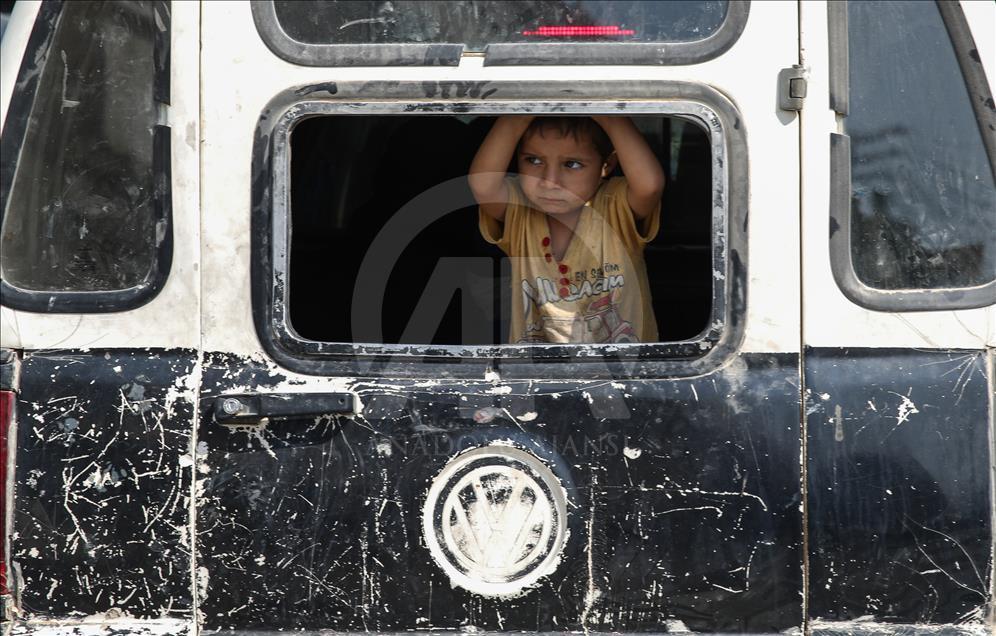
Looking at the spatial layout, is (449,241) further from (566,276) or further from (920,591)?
(920,591)

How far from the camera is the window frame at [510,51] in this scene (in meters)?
2.08

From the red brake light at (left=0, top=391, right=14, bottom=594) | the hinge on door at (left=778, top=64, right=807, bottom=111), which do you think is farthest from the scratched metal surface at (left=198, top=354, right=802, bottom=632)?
the hinge on door at (left=778, top=64, right=807, bottom=111)

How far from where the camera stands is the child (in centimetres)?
250

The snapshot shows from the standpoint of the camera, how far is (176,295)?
→ 2148 millimetres

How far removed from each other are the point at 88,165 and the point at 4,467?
0.64 meters

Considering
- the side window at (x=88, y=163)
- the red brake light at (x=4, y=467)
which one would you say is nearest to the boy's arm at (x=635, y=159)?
the side window at (x=88, y=163)

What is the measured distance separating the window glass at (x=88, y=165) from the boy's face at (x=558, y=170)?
2.93ft

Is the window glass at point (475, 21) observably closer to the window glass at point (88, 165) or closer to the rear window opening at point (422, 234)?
the window glass at point (88, 165)

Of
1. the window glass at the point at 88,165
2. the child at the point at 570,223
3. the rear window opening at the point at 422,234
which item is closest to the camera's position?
the window glass at the point at 88,165

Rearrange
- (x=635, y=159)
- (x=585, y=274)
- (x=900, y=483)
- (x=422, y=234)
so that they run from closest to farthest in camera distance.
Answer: (x=900, y=483), (x=635, y=159), (x=585, y=274), (x=422, y=234)

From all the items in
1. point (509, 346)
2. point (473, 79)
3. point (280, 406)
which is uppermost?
point (473, 79)

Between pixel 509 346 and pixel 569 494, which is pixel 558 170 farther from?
pixel 569 494

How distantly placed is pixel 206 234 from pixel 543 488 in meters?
0.85

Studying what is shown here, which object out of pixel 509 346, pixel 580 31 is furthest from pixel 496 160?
pixel 509 346
